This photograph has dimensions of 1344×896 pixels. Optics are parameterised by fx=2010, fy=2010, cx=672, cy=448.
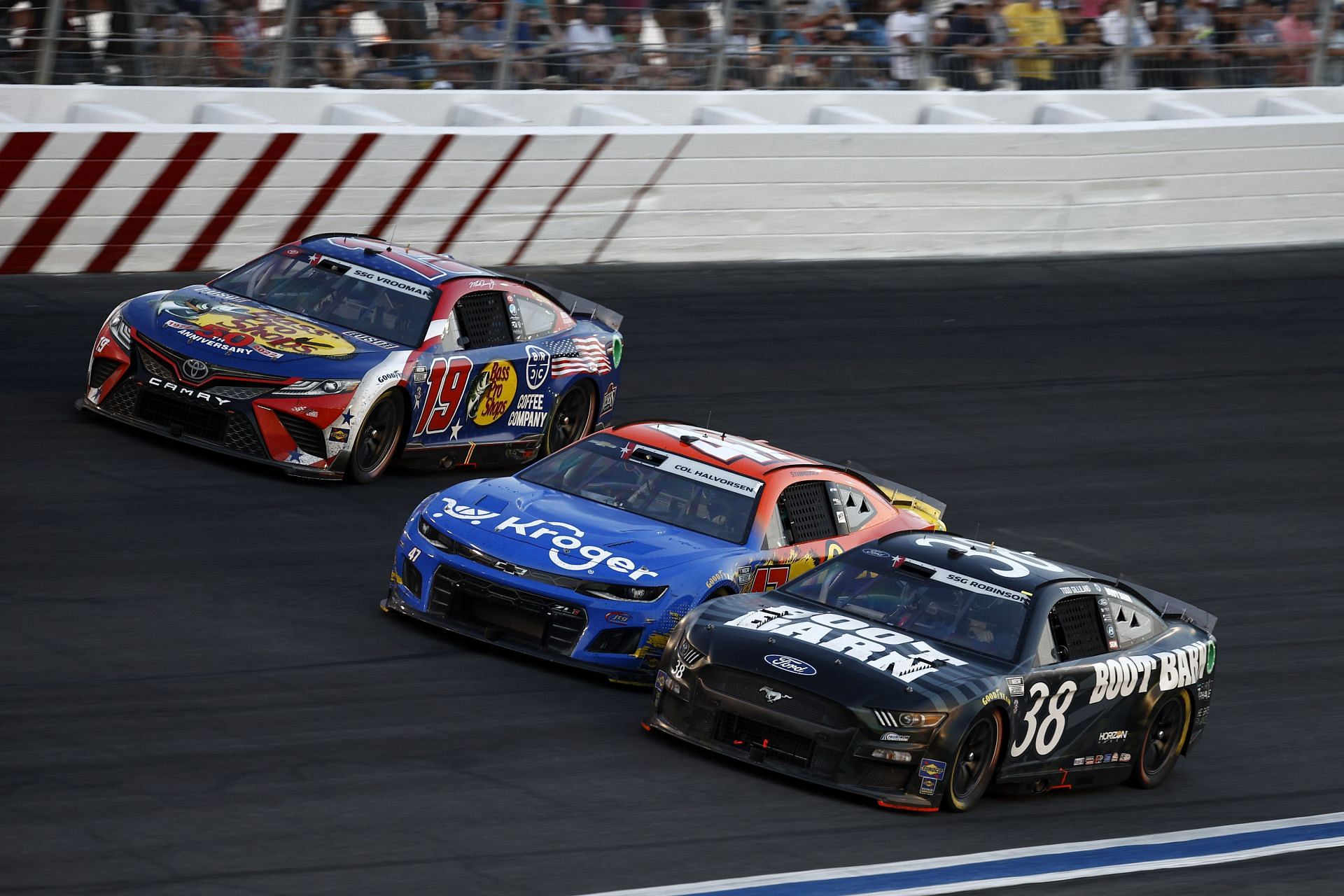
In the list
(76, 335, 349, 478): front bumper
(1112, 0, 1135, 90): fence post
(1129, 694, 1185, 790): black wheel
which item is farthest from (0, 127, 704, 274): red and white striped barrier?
(1129, 694, 1185, 790): black wheel

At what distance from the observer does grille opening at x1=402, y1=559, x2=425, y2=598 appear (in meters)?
10.6

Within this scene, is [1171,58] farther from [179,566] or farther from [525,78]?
[179,566]

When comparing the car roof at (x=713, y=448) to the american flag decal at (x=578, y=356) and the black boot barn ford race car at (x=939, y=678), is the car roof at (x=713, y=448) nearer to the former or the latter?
the black boot barn ford race car at (x=939, y=678)

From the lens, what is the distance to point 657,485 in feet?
37.1

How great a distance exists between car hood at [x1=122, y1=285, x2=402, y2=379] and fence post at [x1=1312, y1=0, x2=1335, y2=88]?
1600 centimetres

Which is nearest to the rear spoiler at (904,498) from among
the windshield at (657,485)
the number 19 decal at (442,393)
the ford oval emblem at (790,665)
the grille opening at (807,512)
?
the grille opening at (807,512)

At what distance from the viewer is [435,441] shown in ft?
44.7

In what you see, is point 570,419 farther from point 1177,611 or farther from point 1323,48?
point 1323,48

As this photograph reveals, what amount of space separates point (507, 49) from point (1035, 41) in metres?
6.53

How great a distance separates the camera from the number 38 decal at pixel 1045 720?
30.9 feet

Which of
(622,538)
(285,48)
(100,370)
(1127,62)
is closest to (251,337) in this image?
(100,370)

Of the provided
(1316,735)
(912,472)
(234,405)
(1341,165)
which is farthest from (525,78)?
(1316,735)

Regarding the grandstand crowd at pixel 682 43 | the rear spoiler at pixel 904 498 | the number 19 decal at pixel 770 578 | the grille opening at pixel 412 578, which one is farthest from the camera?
the grandstand crowd at pixel 682 43

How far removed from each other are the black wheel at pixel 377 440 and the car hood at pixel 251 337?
0.32m
